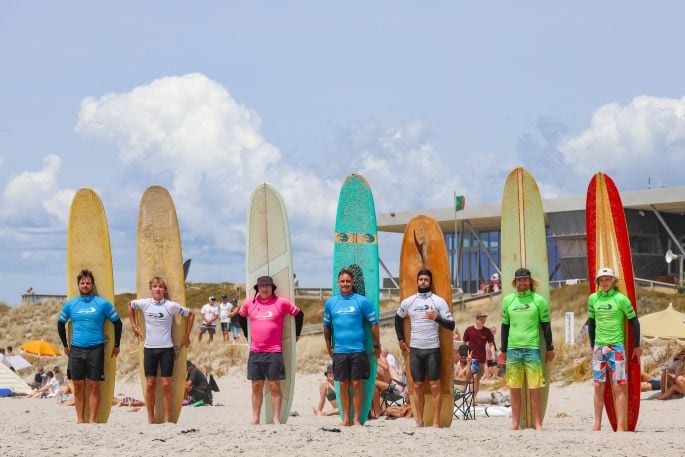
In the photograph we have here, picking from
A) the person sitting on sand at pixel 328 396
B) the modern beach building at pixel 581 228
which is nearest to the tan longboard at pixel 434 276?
the person sitting on sand at pixel 328 396

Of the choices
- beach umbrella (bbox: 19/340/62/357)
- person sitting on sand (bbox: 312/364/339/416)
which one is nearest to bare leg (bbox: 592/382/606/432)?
person sitting on sand (bbox: 312/364/339/416)

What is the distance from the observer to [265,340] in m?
8.89

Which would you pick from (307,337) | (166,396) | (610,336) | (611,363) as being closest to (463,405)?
(611,363)

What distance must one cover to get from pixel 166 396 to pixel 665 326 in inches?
390

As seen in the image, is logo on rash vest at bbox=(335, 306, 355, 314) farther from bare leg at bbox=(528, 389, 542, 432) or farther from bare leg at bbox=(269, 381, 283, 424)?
bare leg at bbox=(528, 389, 542, 432)

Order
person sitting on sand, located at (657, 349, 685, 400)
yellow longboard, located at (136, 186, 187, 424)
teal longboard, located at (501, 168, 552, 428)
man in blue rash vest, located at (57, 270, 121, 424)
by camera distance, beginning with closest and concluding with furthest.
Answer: man in blue rash vest, located at (57, 270, 121, 424) → teal longboard, located at (501, 168, 552, 428) → yellow longboard, located at (136, 186, 187, 424) → person sitting on sand, located at (657, 349, 685, 400)

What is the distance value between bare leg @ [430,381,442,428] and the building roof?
2507cm

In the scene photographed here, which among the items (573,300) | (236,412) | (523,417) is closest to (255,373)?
(523,417)

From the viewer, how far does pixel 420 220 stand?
966cm

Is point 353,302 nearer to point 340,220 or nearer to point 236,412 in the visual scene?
point 340,220

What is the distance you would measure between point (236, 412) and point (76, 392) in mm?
3671

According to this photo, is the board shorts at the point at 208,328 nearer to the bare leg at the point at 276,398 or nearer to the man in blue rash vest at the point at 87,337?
the man in blue rash vest at the point at 87,337

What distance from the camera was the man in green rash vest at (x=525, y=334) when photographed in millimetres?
8523

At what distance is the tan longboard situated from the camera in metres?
9.14
